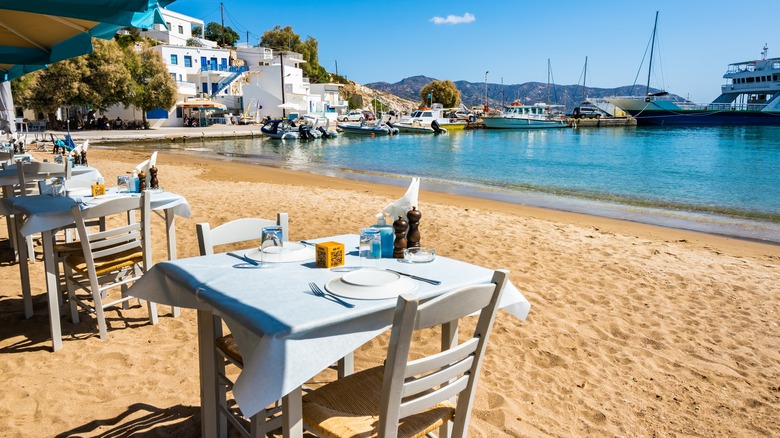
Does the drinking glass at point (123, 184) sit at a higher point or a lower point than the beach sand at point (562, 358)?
higher

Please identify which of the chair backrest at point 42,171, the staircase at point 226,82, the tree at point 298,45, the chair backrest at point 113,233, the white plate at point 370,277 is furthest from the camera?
the tree at point 298,45

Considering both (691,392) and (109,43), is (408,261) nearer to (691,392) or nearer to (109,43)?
(691,392)

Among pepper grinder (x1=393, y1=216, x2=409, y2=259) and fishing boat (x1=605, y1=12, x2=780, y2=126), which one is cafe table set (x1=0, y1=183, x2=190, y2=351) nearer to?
pepper grinder (x1=393, y1=216, x2=409, y2=259)

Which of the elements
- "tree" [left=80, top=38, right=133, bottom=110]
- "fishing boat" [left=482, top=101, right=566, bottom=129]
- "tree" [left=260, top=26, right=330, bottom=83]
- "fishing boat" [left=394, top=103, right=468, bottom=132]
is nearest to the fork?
"tree" [left=80, top=38, right=133, bottom=110]

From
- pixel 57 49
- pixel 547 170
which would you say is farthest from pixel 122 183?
pixel 547 170

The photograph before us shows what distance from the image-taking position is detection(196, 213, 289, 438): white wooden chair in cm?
212

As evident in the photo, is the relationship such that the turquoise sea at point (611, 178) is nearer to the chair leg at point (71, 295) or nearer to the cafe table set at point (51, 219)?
the cafe table set at point (51, 219)

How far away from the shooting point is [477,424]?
2.65m

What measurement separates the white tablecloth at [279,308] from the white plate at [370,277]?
96 mm

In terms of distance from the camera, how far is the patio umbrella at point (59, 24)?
9.45 feet

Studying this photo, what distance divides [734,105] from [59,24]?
88345 mm

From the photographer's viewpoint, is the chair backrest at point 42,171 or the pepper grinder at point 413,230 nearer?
the pepper grinder at point 413,230

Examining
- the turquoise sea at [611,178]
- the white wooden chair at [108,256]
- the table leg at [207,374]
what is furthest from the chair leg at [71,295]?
the turquoise sea at [611,178]

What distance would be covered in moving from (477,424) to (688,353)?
184 cm
